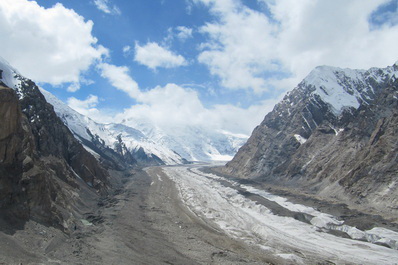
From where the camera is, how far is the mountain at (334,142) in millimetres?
67000

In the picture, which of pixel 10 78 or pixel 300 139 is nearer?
pixel 10 78

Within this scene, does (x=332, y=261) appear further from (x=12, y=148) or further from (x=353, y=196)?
(x=353, y=196)

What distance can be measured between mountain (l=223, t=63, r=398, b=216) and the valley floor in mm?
19372

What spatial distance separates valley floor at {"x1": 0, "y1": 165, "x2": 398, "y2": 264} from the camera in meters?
27.0

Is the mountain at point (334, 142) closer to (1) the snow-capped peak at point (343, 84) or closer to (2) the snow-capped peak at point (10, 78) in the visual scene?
(1) the snow-capped peak at point (343, 84)

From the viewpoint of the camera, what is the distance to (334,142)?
106m

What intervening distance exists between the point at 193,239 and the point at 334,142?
83584mm

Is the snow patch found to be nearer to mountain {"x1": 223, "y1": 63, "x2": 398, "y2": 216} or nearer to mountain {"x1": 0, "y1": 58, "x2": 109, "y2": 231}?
mountain {"x1": 223, "y1": 63, "x2": 398, "y2": 216}

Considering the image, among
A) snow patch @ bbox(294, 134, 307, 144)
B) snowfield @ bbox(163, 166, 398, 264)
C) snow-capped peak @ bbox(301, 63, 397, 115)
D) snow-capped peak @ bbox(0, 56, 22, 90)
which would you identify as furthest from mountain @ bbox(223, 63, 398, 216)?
snow-capped peak @ bbox(0, 56, 22, 90)

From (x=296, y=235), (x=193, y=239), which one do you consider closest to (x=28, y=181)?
(x=193, y=239)

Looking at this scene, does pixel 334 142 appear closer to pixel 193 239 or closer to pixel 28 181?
pixel 193 239

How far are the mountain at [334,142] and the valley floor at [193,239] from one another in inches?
763

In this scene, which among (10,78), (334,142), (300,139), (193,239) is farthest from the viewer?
(300,139)

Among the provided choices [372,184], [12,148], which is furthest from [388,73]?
[12,148]
